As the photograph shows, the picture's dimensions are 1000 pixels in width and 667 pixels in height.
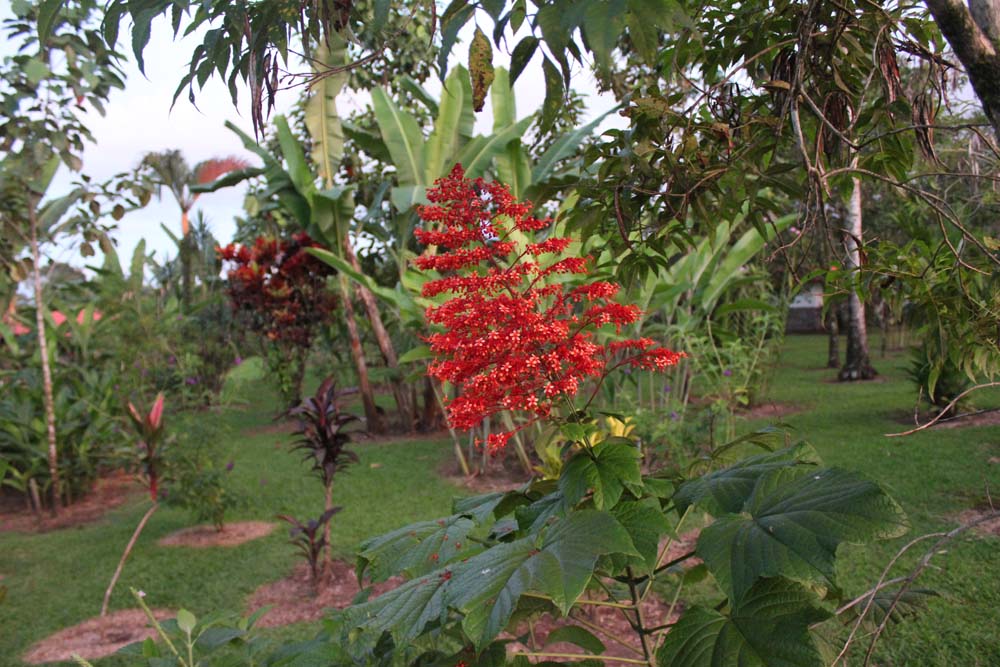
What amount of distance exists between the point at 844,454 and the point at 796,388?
4.77 meters

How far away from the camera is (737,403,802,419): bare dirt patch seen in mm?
9391

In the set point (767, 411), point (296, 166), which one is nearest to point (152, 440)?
point (296, 166)

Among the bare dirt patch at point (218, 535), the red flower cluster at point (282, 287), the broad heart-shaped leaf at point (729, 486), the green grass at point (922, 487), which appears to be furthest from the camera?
the red flower cluster at point (282, 287)

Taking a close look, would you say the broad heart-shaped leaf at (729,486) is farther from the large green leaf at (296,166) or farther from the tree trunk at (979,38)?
the large green leaf at (296,166)

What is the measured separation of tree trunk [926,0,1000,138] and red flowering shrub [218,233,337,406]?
34.8 ft

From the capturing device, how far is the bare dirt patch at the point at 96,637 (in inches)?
157

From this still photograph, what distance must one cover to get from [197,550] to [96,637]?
63.0 inches

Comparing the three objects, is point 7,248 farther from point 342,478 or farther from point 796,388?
point 796,388

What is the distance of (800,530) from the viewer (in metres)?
1.23

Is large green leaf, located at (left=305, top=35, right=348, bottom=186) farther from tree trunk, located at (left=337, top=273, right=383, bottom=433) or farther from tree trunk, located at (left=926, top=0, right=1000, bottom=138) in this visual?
tree trunk, located at (left=926, top=0, right=1000, bottom=138)

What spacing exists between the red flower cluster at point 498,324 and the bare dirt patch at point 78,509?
614 centimetres

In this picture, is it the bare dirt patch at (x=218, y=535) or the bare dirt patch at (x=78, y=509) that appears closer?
the bare dirt patch at (x=218, y=535)

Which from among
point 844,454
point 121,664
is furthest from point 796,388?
point 121,664

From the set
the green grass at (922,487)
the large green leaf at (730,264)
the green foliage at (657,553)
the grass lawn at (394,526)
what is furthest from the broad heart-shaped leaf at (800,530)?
the large green leaf at (730,264)
